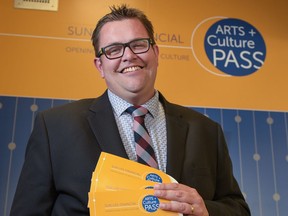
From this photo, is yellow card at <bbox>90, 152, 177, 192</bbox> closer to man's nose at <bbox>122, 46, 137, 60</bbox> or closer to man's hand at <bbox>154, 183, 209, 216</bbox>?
man's hand at <bbox>154, 183, 209, 216</bbox>

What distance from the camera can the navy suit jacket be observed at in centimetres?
119

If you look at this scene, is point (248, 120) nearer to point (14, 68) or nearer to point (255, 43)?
point (255, 43)

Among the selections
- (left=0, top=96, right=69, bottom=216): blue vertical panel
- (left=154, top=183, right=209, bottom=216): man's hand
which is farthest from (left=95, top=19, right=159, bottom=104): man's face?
(left=0, top=96, right=69, bottom=216): blue vertical panel

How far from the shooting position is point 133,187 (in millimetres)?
989

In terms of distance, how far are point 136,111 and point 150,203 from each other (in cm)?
50

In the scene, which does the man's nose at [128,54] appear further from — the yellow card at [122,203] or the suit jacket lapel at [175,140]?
the yellow card at [122,203]

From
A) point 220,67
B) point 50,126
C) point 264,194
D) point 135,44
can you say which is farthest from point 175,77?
point 50,126

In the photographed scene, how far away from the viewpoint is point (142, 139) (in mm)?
1304

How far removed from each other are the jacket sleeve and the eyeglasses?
413 millimetres

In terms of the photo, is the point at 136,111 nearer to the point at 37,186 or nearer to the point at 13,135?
the point at 37,186

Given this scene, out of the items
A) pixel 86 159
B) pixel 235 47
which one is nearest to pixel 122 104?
pixel 86 159

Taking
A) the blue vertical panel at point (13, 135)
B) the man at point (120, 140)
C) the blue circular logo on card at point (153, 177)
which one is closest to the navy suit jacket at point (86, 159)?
the man at point (120, 140)

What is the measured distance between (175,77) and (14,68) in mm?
1207

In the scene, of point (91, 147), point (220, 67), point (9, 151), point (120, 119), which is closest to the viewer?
point (91, 147)
